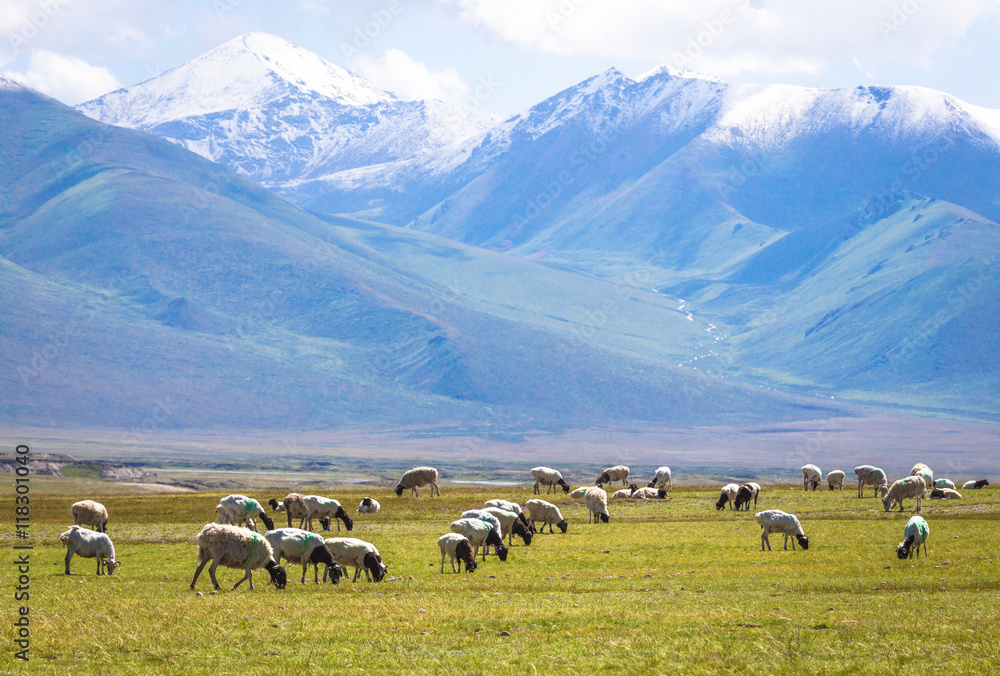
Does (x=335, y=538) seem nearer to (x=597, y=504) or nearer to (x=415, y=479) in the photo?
(x=597, y=504)

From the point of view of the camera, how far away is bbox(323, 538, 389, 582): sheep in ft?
88.6

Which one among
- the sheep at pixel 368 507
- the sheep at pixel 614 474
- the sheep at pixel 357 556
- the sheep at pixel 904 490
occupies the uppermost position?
the sheep at pixel 904 490

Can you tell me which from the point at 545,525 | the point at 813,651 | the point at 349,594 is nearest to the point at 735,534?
the point at 545,525

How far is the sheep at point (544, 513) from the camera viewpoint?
40.0m

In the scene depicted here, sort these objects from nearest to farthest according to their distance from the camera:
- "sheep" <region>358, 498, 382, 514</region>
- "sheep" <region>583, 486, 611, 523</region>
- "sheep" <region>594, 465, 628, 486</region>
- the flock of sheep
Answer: the flock of sheep → "sheep" <region>583, 486, 611, 523</region> → "sheep" <region>358, 498, 382, 514</region> → "sheep" <region>594, 465, 628, 486</region>

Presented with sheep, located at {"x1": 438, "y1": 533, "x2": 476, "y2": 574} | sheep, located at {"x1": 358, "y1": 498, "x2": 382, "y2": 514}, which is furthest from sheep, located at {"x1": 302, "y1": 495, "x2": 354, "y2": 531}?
sheep, located at {"x1": 438, "y1": 533, "x2": 476, "y2": 574}

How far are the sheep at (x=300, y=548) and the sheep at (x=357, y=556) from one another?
0.71 m

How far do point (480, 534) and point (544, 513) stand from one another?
9.17 metres

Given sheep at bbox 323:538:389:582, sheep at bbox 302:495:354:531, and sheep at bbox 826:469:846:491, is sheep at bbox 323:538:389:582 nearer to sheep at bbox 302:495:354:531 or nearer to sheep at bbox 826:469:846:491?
sheep at bbox 302:495:354:531

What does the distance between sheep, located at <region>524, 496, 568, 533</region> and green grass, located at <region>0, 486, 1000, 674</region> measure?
296cm

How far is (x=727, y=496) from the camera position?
166 ft

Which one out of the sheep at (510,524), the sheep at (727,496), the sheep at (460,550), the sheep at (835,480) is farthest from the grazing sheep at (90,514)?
the sheep at (835,480)

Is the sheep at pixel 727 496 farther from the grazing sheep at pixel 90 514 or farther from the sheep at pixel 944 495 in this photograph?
the grazing sheep at pixel 90 514

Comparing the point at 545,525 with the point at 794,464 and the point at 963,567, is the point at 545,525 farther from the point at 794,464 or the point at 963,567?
the point at 794,464
